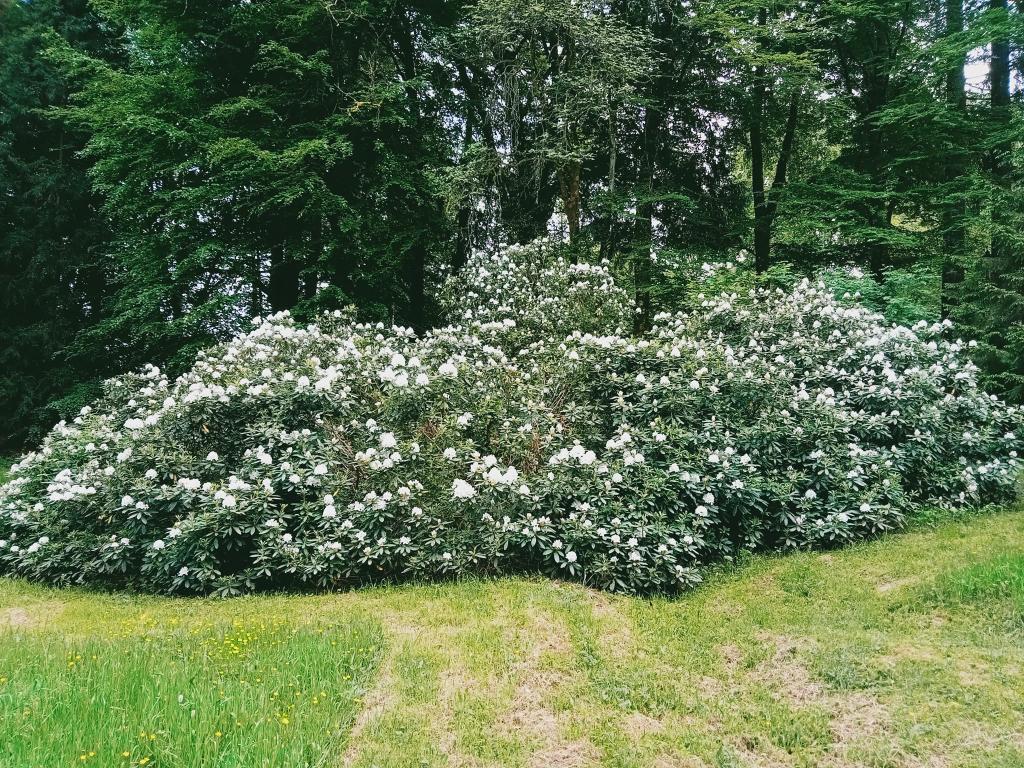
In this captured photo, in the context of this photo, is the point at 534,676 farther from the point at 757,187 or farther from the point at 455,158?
the point at 757,187

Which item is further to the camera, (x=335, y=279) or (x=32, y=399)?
(x=32, y=399)

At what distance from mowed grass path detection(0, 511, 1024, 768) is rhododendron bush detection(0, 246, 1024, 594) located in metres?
0.47

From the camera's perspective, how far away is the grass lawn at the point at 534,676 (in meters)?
3.01

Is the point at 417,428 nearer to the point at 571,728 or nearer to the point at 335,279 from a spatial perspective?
the point at 571,728

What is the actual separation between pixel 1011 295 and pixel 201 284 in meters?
12.9

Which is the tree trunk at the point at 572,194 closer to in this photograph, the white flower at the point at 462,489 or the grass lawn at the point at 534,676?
the white flower at the point at 462,489

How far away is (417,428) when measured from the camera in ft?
20.0

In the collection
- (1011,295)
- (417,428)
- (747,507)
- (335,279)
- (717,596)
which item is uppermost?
(335,279)

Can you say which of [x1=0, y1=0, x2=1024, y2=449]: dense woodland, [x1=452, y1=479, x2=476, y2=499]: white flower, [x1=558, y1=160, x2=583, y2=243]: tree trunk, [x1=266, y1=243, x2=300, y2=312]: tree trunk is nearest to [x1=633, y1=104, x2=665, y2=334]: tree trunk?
[x1=0, y1=0, x2=1024, y2=449]: dense woodland

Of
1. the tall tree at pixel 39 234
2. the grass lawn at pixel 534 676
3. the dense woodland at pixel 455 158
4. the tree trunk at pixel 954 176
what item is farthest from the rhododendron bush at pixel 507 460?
the tall tree at pixel 39 234

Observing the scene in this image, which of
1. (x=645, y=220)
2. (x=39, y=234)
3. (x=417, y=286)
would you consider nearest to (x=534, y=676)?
(x=417, y=286)

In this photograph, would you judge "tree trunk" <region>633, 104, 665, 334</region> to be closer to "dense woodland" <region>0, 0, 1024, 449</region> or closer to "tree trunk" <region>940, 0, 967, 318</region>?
"dense woodland" <region>0, 0, 1024, 449</region>

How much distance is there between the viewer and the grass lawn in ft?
9.87

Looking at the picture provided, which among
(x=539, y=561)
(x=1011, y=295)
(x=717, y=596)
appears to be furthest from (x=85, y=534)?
(x=1011, y=295)
